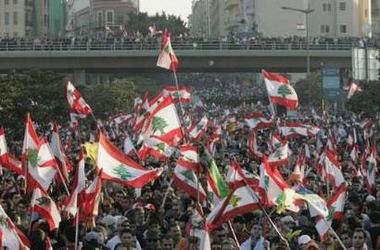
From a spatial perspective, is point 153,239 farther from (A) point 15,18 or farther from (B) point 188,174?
(A) point 15,18

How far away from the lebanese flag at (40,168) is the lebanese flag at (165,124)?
326cm

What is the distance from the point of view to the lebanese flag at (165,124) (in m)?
19.8

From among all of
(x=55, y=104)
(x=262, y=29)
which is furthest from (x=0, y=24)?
(x=55, y=104)

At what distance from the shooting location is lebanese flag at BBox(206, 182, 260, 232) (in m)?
11.7

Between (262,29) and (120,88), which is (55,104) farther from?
(262,29)

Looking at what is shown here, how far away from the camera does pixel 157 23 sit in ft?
404

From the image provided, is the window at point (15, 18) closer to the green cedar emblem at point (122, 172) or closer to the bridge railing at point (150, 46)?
the bridge railing at point (150, 46)

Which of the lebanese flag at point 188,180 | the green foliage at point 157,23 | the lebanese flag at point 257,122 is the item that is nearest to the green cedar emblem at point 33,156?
the lebanese flag at point 188,180

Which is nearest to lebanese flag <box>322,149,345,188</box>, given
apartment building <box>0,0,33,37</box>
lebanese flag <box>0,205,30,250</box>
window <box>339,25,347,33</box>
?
lebanese flag <box>0,205,30,250</box>

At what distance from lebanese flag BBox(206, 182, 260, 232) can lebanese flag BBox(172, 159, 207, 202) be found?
9.79 feet

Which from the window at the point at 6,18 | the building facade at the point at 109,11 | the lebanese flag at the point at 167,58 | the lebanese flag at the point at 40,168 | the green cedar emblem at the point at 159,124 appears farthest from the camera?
the building facade at the point at 109,11

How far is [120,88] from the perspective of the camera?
231 feet

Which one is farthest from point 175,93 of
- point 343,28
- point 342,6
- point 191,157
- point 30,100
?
point 342,6

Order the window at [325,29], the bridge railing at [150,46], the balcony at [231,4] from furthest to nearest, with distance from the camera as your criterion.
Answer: the balcony at [231,4] → the window at [325,29] → the bridge railing at [150,46]
